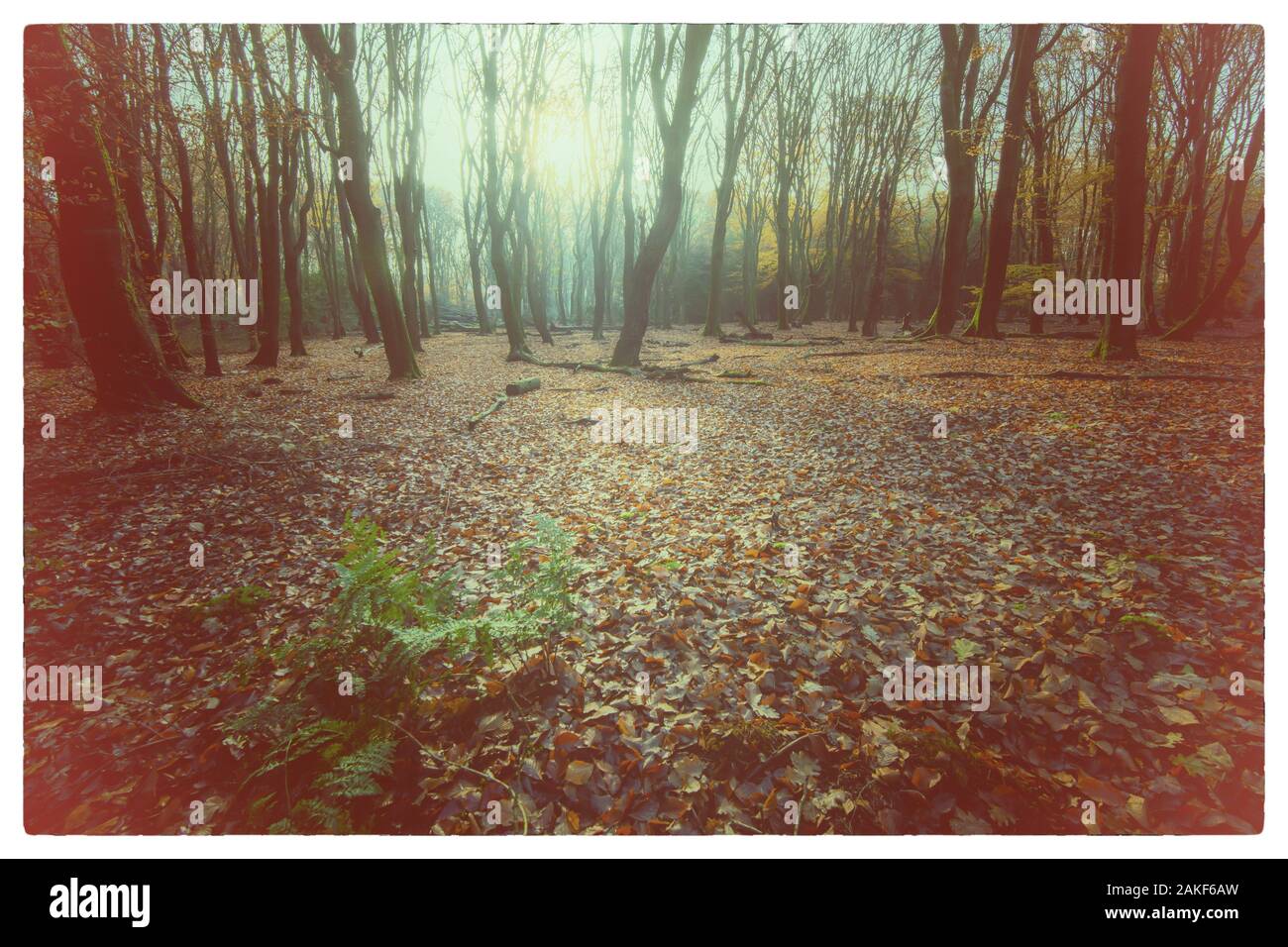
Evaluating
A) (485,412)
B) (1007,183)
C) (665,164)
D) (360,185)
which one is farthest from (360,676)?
(1007,183)

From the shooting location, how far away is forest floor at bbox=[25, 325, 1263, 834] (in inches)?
100

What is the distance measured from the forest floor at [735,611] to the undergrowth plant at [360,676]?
90 millimetres

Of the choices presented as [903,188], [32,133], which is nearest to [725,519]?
[32,133]

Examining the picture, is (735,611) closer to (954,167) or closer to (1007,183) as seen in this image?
(1007,183)

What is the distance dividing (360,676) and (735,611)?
237 centimetres

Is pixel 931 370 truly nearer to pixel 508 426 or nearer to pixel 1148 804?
pixel 508 426

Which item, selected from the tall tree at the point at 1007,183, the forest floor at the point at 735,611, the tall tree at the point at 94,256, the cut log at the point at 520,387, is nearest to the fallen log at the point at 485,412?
the cut log at the point at 520,387

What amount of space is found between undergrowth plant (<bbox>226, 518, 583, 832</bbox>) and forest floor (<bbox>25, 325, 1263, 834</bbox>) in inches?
3.6

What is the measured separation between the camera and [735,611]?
152 inches

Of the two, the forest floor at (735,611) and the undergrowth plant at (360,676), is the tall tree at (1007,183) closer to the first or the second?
the forest floor at (735,611)

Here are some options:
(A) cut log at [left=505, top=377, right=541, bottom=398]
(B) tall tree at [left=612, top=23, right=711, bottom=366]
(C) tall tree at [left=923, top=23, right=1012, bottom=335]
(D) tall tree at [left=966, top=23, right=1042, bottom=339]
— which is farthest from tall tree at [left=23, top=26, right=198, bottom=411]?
(C) tall tree at [left=923, top=23, right=1012, bottom=335]

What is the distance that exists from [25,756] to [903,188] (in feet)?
118

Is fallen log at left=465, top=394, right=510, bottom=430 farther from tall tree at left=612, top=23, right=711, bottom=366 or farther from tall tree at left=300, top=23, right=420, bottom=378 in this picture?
tall tree at left=612, top=23, right=711, bottom=366

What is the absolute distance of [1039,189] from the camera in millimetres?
17828
